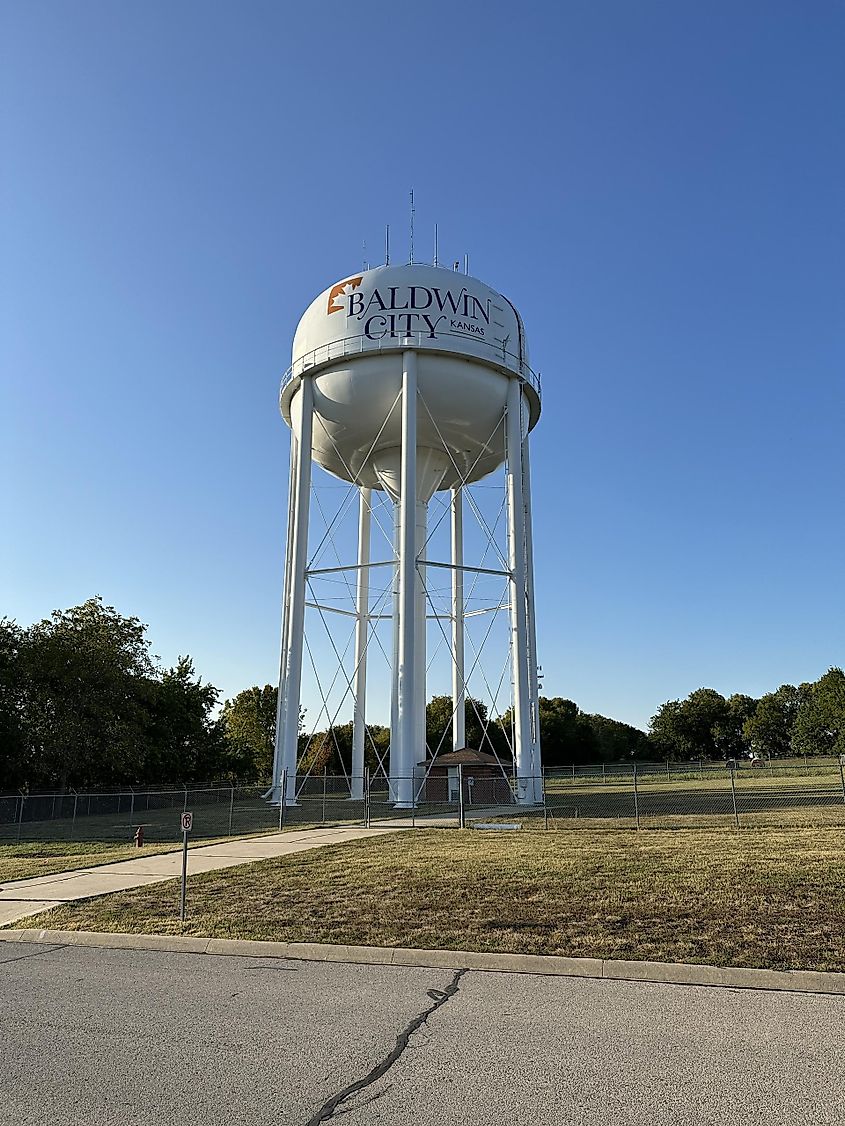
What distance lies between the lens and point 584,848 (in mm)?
14078

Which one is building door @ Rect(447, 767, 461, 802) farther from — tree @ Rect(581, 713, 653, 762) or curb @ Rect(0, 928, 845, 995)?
tree @ Rect(581, 713, 653, 762)

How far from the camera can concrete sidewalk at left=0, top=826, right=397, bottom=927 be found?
39.1 feet

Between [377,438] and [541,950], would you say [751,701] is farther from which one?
[541,950]

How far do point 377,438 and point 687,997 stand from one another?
24759mm

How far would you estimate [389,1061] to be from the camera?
5.18 metres

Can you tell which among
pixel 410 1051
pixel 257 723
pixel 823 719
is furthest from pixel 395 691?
pixel 823 719

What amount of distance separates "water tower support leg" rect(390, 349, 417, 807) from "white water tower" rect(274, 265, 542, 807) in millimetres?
44

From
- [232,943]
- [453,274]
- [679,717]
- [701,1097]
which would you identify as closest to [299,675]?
[453,274]

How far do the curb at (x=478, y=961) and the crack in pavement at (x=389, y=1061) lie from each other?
699 mm

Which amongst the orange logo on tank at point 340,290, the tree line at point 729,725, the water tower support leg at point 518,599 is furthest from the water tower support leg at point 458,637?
the tree line at point 729,725

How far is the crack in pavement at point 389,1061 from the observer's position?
444 cm

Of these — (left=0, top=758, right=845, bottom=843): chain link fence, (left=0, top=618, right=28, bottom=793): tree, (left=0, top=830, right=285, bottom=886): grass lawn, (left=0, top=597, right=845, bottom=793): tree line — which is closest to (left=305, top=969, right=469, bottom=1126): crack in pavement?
(left=0, top=830, right=285, bottom=886): grass lawn

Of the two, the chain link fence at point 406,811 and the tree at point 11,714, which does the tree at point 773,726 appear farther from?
the tree at point 11,714

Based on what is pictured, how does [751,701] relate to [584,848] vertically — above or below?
above
